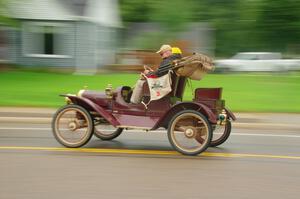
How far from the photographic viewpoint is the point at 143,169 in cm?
769

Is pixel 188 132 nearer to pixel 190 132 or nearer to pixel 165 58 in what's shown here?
pixel 190 132

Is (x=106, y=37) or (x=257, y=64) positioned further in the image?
(x=257, y=64)

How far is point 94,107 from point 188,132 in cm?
154

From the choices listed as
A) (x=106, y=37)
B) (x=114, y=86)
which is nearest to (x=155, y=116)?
(x=114, y=86)

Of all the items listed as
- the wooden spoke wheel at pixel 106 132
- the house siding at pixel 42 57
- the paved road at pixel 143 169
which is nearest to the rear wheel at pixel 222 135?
the paved road at pixel 143 169

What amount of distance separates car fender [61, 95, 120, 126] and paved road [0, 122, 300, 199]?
480 millimetres

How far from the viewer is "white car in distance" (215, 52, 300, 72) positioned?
3159 cm

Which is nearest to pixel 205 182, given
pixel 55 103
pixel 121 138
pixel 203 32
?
pixel 121 138

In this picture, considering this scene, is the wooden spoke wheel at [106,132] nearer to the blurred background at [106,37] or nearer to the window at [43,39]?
the blurred background at [106,37]

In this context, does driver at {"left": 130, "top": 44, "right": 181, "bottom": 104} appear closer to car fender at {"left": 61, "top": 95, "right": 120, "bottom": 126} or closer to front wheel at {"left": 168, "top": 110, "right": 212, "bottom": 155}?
car fender at {"left": 61, "top": 95, "right": 120, "bottom": 126}

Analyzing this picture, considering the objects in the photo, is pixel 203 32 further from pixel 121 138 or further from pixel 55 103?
pixel 121 138

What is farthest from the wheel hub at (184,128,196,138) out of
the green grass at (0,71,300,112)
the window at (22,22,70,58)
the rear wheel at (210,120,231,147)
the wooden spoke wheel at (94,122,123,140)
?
the window at (22,22,70,58)

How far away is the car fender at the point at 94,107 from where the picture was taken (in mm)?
Result: 8961

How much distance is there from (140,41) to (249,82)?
975 centimetres
